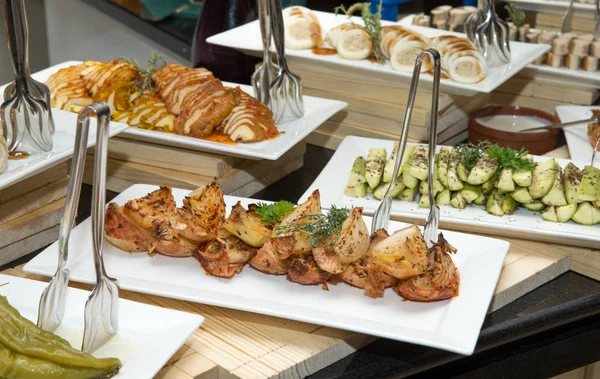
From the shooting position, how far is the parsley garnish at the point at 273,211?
1826 mm

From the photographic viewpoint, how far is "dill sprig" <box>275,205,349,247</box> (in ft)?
5.64

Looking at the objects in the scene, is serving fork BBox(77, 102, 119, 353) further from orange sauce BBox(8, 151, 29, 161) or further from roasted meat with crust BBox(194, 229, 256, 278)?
orange sauce BBox(8, 151, 29, 161)

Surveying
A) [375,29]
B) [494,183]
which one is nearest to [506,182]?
[494,183]

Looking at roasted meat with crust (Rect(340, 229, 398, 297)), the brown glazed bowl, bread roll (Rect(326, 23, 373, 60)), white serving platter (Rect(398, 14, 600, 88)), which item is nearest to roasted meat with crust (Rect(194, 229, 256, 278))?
roasted meat with crust (Rect(340, 229, 398, 297))

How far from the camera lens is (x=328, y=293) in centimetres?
172

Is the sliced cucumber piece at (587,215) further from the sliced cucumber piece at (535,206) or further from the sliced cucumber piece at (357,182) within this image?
the sliced cucumber piece at (357,182)

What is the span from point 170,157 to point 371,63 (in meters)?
0.86

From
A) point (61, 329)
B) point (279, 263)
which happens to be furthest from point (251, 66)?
point (61, 329)

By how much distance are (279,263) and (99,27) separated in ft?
14.9

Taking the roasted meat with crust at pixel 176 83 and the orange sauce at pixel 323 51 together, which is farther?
the orange sauce at pixel 323 51

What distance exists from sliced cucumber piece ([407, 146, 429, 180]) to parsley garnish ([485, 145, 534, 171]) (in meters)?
0.17

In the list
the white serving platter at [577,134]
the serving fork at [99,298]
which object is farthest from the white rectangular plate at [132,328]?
the white serving platter at [577,134]

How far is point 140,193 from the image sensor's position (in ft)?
7.06

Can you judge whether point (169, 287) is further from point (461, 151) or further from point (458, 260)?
point (461, 151)
